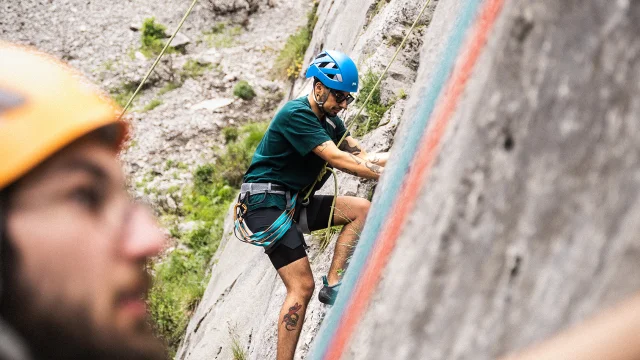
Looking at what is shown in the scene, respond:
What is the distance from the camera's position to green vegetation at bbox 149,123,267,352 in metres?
7.63

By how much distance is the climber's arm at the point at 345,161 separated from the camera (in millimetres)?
3245

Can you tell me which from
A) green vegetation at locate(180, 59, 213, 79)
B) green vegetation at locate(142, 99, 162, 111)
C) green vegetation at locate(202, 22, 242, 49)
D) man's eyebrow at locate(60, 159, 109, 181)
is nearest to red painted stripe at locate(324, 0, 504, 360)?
man's eyebrow at locate(60, 159, 109, 181)

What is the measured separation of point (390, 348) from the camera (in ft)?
4.02

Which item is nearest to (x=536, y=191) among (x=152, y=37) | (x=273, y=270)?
(x=273, y=270)

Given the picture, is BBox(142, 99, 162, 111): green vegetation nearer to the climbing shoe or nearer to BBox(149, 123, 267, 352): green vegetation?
BBox(149, 123, 267, 352): green vegetation

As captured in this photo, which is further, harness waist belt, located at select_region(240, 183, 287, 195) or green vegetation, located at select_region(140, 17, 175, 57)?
green vegetation, located at select_region(140, 17, 175, 57)

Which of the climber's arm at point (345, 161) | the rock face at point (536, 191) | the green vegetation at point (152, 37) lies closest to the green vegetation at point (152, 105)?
the green vegetation at point (152, 37)

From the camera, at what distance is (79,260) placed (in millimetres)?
1042

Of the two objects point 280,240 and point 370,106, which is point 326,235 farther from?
point 370,106

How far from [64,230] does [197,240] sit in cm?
899

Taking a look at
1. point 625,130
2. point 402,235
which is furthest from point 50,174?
point 625,130

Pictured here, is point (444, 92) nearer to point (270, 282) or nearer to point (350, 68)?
point (350, 68)

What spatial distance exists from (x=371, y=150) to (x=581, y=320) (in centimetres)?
336

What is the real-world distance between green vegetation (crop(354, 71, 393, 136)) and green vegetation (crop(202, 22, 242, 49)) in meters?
10.2
